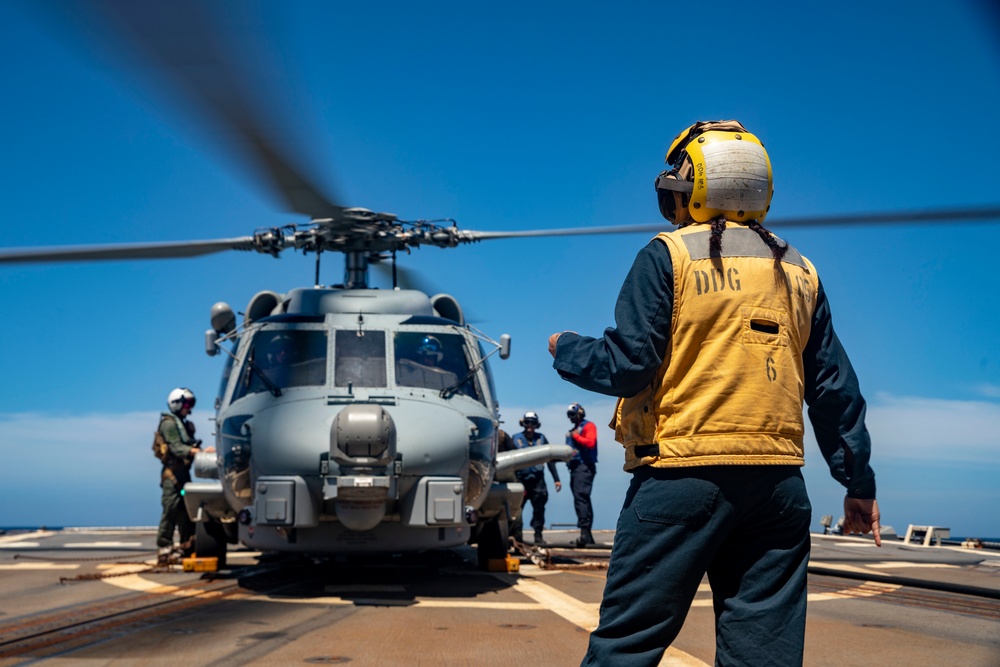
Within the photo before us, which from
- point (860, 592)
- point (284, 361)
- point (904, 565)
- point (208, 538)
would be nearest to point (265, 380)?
point (284, 361)

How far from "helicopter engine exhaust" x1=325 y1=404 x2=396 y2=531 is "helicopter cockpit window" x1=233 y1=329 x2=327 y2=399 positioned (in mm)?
1145

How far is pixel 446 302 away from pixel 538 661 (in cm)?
587

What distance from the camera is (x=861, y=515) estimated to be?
9.64 feet

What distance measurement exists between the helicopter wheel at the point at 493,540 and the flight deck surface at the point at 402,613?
183 millimetres

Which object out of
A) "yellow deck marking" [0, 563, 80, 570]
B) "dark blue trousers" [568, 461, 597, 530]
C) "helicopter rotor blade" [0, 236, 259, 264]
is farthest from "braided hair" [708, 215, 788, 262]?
"dark blue trousers" [568, 461, 597, 530]

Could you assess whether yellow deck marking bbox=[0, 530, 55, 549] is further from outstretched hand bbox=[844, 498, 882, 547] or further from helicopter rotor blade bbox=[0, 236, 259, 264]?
outstretched hand bbox=[844, 498, 882, 547]

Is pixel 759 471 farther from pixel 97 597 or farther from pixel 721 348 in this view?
pixel 97 597

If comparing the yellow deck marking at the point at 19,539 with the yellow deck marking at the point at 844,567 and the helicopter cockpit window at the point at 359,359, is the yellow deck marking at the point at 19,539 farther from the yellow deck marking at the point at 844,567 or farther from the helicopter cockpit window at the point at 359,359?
the yellow deck marking at the point at 844,567

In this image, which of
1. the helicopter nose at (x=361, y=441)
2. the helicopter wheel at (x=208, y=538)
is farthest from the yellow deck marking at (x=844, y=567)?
the helicopter wheel at (x=208, y=538)

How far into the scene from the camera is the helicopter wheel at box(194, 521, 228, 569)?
963 centimetres

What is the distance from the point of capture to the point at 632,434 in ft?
9.17

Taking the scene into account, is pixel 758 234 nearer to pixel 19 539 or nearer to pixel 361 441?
pixel 361 441

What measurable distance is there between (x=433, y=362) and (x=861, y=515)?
6.35 m

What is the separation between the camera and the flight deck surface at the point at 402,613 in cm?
490
